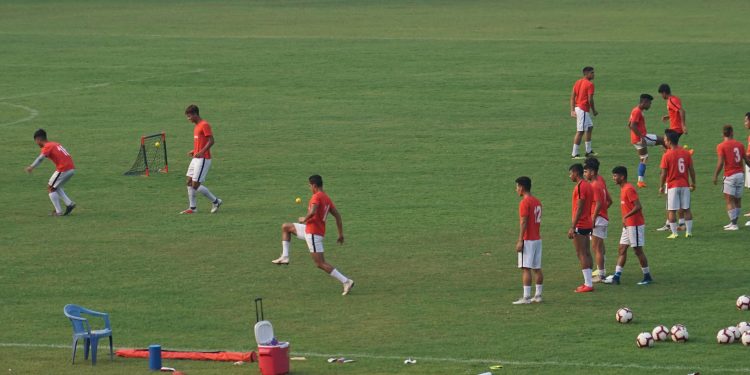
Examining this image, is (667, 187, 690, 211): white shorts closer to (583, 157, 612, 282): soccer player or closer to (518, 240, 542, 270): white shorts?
(583, 157, 612, 282): soccer player

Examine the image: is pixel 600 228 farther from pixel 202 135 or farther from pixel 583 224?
pixel 202 135

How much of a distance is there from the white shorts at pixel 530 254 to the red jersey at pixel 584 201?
1183mm

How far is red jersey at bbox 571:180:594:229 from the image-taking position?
914 inches

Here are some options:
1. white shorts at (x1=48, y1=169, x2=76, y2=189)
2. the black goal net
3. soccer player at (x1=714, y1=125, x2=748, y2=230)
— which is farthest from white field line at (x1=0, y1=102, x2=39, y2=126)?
soccer player at (x1=714, y1=125, x2=748, y2=230)

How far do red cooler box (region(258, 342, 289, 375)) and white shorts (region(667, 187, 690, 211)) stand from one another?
35.7ft

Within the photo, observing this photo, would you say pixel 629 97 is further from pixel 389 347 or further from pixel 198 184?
pixel 389 347

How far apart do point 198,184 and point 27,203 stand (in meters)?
4.69

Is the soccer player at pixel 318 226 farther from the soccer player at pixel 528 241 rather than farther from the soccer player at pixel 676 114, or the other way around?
the soccer player at pixel 676 114

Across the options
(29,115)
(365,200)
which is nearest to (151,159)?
→ (365,200)

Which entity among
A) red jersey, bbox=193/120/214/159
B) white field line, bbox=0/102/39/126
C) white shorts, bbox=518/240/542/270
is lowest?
white shorts, bbox=518/240/542/270

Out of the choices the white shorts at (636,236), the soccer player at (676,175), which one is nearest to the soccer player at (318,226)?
the white shorts at (636,236)

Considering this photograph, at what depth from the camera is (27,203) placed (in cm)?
3209

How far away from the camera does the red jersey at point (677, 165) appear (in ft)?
86.8

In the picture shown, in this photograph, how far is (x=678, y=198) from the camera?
2675 cm
